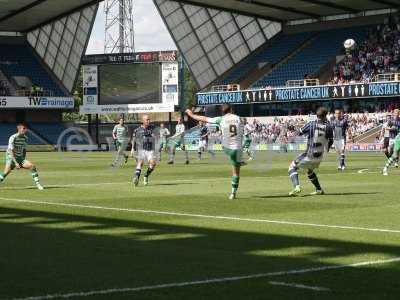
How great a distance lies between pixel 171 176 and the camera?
30.2 m

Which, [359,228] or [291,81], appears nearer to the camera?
[359,228]

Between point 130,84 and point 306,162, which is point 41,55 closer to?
point 130,84

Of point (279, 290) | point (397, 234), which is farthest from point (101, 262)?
point (397, 234)

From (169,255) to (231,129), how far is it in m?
8.94

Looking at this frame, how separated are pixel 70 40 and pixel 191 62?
1316cm

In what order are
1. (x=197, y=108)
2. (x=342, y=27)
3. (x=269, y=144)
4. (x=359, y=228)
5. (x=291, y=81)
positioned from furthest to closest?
1. (x=197, y=108)
2. (x=342, y=27)
3. (x=291, y=81)
4. (x=269, y=144)
5. (x=359, y=228)

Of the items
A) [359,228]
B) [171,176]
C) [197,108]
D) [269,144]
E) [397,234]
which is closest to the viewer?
[397,234]

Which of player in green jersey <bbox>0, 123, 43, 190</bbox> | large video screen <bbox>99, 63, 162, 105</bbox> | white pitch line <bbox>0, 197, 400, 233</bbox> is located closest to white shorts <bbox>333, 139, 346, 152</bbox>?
player in green jersey <bbox>0, 123, 43, 190</bbox>

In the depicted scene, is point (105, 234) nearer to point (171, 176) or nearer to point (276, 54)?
point (171, 176)

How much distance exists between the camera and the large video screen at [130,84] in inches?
3098

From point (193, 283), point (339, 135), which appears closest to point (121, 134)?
point (339, 135)

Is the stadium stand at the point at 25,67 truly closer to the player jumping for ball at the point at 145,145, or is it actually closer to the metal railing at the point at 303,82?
the metal railing at the point at 303,82

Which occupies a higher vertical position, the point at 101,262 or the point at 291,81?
the point at 291,81

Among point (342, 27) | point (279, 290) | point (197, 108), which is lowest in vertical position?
point (279, 290)
